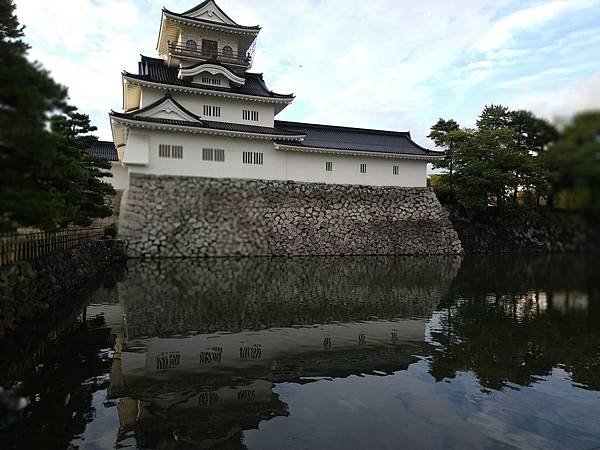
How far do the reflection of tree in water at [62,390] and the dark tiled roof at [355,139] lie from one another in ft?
62.3

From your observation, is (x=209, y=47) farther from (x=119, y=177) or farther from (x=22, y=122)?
(x=22, y=122)

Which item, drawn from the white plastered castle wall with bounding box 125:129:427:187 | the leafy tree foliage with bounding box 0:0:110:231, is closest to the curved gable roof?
the white plastered castle wall with bounding box 125:129:427:187

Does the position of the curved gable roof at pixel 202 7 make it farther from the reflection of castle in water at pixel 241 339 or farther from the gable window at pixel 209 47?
the reflection of castle in water at pixel 241 339

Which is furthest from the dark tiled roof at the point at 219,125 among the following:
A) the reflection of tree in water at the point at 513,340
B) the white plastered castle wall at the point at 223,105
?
the reflection of tree in water at the point at 513,340

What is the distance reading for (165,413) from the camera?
4.88m

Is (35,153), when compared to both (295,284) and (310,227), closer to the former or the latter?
(295,284)

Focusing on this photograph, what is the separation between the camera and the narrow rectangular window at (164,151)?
842 inches

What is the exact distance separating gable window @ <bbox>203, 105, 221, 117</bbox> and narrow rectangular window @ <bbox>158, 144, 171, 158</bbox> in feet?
11.7

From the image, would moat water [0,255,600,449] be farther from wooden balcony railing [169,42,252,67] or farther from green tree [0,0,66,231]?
wooden balcony railing [169,42,252,67]

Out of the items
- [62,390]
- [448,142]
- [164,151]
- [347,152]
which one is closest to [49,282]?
[62,390]

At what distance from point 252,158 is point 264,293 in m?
12.6

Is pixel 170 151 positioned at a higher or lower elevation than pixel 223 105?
lower

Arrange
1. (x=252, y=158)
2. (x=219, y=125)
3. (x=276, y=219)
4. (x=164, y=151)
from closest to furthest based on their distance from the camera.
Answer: (x=164, y=151), (x=219, y=125), (x=276, y=219), (x=252, y=158)

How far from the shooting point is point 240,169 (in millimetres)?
23047
